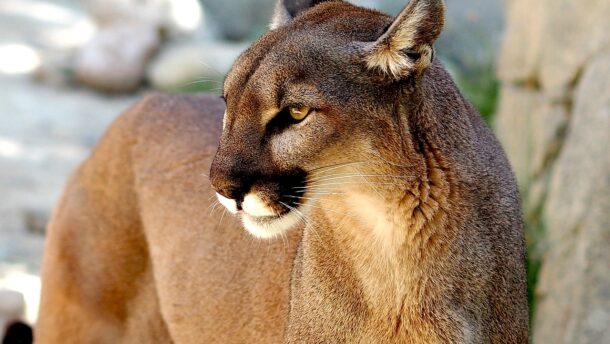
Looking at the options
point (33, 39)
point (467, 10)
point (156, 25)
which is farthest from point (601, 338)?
point (33, 39)

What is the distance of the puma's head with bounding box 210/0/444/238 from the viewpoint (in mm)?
3768

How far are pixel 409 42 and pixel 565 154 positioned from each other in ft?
10.2

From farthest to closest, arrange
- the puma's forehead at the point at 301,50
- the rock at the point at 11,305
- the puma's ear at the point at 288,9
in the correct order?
the rock at the point at 11,305, the puma's ear at the point at 288,9, the puma's forehead at the point at 301,50

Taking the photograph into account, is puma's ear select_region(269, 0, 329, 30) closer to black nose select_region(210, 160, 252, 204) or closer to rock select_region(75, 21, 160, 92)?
black nose select_region(210, 160, 252, 204)

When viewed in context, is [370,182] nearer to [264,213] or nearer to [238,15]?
[264,213]

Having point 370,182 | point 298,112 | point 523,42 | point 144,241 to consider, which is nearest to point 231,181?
point 298,112

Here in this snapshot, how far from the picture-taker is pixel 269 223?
13.0 feet

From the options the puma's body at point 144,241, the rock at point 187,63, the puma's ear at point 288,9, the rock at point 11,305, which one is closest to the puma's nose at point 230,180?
the puma's ear at point 288,9

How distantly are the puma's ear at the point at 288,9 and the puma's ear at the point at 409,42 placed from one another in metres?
0.78

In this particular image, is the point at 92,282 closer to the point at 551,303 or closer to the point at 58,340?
the point at 58,340

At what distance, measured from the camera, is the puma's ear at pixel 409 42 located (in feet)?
12.3

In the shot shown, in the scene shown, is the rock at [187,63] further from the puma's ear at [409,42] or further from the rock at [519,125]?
the puma's ear at [409,42]

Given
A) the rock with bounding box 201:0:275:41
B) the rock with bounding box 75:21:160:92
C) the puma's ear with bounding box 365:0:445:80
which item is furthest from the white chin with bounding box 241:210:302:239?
the rock with bounding box 201:0:275:41

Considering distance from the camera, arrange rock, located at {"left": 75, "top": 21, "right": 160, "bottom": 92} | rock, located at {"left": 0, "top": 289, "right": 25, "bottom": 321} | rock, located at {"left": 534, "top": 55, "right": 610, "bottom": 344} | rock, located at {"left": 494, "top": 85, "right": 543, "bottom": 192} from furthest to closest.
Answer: rock, located at {"left": 75, "top": 21, "right": 160, "bottom": 92} < rock, located at {"left": 494, "top": 85, "right": 543, "bottom": 192} < rock, located at {"left": 0, "top": 289, "right": 25, "bottom": 321} < rock, located at {"left": 534, "top": 55, "right": 610, "bottom": 344}
